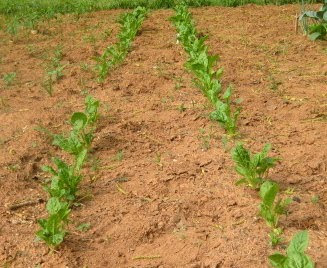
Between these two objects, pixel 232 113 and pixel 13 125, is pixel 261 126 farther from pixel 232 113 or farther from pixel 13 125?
pixel 13 125

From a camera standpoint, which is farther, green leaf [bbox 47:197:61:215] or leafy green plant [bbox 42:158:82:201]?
leafy green plant [bbox 42:158:82:201]

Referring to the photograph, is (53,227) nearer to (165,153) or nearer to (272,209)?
(272,209)

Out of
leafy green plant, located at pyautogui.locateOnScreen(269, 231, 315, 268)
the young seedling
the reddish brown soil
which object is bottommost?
the reddish brown soil

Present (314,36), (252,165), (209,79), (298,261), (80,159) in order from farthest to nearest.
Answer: (314,36), (209,79), (80,159), (252,165), (298,261)

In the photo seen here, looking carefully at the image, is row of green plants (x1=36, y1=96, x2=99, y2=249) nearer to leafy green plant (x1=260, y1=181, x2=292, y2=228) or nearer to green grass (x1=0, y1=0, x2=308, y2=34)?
leafy green plant (x1=260, y1=181, x2=292, y2=228)

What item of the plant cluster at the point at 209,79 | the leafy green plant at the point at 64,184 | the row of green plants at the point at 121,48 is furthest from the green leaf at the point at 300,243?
the row of green plants at the point at 121,48

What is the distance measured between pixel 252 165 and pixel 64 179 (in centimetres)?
112

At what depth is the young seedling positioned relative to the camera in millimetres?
3154

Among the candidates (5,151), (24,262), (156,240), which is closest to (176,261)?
(156,240)

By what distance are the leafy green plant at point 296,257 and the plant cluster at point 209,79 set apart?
1.85m

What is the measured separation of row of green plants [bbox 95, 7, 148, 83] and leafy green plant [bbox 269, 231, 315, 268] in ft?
11.4

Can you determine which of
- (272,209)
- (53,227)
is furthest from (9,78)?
(272,209)

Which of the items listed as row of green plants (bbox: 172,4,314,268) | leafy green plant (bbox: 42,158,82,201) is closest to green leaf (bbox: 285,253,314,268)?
row of green plants (bbox: 172,4,314,268)

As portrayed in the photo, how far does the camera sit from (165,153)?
14.1 feet
